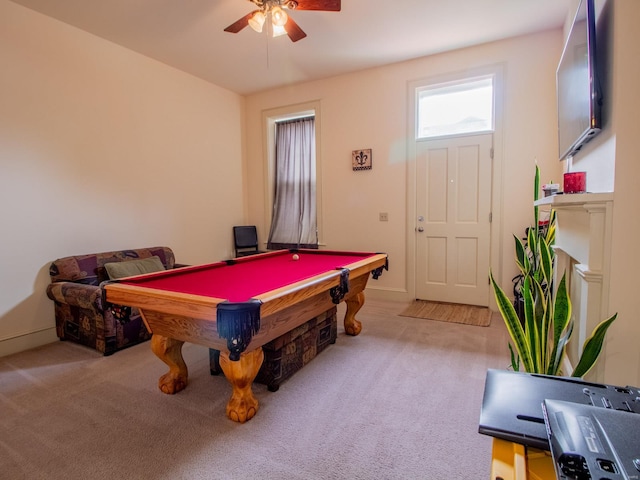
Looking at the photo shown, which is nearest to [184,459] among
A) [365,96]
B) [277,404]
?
[277,404]

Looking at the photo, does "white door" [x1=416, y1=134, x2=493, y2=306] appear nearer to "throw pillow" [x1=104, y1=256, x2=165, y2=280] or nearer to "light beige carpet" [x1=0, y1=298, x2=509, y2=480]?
"light beige carpet" [x1=0, y1=298, x2=509, y2=480]

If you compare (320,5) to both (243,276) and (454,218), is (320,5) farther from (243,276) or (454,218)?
(454,218)

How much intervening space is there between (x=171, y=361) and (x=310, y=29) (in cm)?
326

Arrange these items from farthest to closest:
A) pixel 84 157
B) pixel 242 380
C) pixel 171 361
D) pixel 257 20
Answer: pixel 84 157, pixel 257 20, pixel 171 361, pixel 242 380

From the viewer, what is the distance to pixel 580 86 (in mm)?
1871

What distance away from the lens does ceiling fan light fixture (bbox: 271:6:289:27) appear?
98.5 inches

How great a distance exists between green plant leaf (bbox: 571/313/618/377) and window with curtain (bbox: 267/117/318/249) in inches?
150

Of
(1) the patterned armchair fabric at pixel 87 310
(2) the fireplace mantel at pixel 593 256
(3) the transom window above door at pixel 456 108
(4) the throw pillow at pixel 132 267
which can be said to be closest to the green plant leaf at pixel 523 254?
(2) the fireplace mantel at pixel 593 256

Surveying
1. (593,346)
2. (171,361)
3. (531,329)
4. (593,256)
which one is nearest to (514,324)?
(531,329)

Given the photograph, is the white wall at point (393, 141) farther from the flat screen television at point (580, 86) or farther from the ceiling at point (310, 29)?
the flat screen television at point (580, 86)

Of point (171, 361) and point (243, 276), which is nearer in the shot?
point (171, 361)

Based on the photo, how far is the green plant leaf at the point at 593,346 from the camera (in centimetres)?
129

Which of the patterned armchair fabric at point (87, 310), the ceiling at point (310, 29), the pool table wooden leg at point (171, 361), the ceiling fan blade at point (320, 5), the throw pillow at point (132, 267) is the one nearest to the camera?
the pool table wooden leg at point (171, 361)

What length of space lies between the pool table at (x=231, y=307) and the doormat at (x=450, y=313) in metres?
1.54
